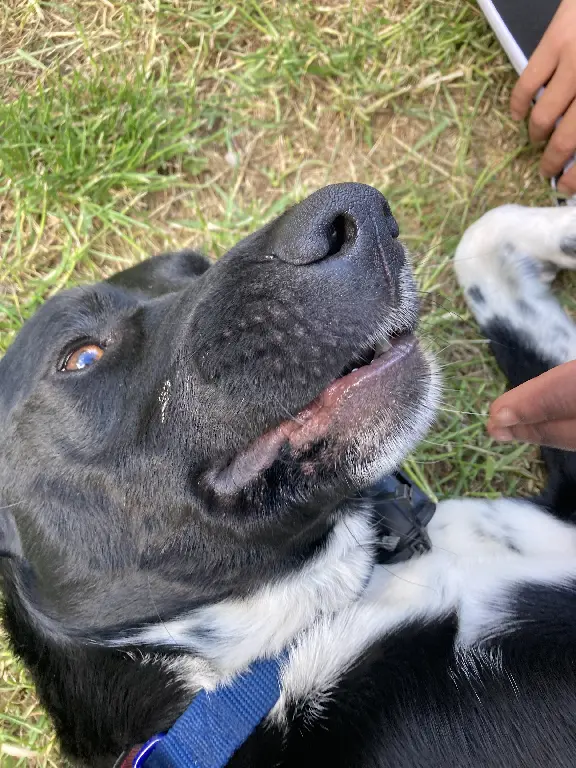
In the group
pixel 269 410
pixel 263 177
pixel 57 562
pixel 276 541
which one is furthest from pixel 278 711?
pixel 263 177

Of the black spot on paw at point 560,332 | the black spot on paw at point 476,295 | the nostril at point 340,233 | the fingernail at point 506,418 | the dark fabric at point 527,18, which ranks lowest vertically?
the black spot on paw at point 560,332

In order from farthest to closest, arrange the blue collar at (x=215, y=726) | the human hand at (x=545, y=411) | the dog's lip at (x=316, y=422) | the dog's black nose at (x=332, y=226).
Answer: the blue collar at (x=215, y=726) → the human hand at (x=545, y=411) → the dog's lip at (x=316, y=422) → the dog's black nose at (x=332, y=226)

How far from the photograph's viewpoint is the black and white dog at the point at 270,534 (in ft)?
5.10

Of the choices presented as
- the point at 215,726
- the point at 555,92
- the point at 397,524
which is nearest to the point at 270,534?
the point at 215,726

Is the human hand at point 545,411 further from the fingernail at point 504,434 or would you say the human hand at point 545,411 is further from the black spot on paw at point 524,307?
the black spot on paw at point 524,307

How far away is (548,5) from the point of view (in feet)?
9.98

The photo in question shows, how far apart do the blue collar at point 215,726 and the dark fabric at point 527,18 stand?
2949mm

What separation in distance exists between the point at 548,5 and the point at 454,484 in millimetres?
2235

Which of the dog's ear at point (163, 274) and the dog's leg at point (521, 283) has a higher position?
the dog's ear at point (163, 274)

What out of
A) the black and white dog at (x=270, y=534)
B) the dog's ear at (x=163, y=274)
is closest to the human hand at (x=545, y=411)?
the black and white dog at (x=270, y=534)

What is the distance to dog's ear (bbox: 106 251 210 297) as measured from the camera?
2.41 m

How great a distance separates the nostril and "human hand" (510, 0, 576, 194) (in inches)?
78.4

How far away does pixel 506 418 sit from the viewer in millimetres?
2031

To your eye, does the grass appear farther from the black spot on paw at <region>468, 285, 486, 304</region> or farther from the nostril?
the nostril
